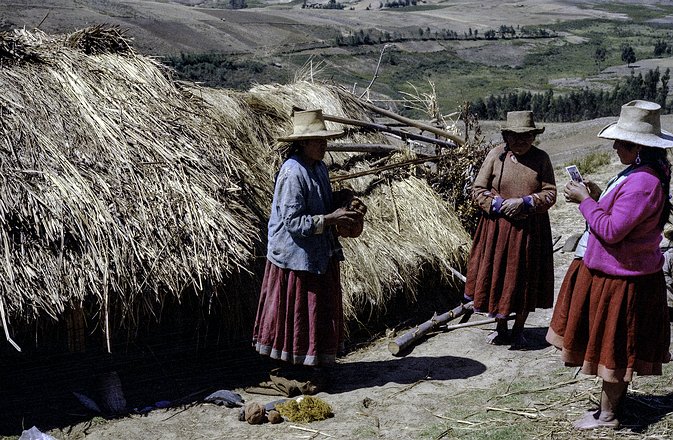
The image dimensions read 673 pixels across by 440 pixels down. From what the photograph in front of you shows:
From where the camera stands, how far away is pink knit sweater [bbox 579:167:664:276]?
4219mm

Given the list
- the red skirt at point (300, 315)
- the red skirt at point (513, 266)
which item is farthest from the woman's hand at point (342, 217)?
the red skirt at point (513, 266)

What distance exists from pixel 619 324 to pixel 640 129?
106 centimetres

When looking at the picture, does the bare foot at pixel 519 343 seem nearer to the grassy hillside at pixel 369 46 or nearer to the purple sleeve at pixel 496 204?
the purple sleeve at pixel 496 204

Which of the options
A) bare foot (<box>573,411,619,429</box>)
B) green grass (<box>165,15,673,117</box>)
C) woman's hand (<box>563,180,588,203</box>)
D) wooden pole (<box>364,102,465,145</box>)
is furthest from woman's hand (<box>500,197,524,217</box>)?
green grass (<box>165,15,673,117</box>)

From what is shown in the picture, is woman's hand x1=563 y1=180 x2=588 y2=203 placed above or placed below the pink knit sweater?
above

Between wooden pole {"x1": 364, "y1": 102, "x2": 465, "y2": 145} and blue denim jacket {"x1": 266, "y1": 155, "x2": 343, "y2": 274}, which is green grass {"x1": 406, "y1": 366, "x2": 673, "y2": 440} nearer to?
blue denim jacket {"x1": 266, "y1": 155, "x2": 343, "y2": 274}

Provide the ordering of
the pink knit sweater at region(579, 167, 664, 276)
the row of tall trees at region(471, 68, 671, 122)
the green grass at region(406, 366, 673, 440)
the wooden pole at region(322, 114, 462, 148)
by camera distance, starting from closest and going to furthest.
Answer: the pink knit sweater at region(579, 167, 664, 276) < the green grass at region(406, 366, 673, 440) < the wooden pole at region(322, 114, 462, 148) < the row of tall trees at region(471, 68, 671, 122)

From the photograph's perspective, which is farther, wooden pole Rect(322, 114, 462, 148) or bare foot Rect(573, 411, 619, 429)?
wooden pole Rect(322, 114, 462, 148)

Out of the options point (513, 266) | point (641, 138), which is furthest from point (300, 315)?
point (641, 138)

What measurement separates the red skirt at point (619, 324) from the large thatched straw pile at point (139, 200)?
90.6 inches

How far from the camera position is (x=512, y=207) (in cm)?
590

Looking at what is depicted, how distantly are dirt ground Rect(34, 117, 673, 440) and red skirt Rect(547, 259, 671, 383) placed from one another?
0.45 meters

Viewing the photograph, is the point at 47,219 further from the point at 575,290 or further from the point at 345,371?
the point at 575,290

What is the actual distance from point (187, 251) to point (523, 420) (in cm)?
248
